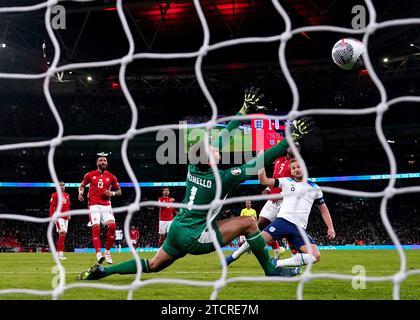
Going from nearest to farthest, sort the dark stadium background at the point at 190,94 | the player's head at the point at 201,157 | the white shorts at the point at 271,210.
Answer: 1. the player's head at the point at 201,157
2. the white shorts at the point at 271,210
3. the dark stadium background at the point at 190,94

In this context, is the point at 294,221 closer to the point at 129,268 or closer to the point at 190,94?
the point at 129,268

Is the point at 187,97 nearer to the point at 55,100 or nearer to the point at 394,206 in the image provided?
the point at 55,100

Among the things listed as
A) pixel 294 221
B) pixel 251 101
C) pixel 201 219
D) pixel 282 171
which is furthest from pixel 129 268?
pixel 282 171

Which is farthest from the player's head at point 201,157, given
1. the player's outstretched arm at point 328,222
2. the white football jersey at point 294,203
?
the player's outstretched arm at point 328,222

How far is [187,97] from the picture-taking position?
29.6 meters

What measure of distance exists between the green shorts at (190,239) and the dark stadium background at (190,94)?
13.7 m

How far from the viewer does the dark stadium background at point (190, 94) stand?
1939 centimetres

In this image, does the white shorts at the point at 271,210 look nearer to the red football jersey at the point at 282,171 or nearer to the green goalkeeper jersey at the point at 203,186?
the red football jersey at the point at 282,171

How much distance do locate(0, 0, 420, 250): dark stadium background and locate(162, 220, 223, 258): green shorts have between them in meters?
13.7

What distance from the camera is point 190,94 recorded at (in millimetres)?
26984

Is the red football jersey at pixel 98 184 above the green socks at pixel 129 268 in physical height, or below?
above

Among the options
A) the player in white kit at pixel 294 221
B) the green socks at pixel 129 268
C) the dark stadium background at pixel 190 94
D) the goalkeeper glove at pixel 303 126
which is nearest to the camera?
the goalkeeper glove at pixel 303 126

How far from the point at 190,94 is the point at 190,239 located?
22.4 metres

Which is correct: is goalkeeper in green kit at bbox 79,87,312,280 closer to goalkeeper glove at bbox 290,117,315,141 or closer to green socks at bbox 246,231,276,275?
green socks at bbox 246,231,276,275
